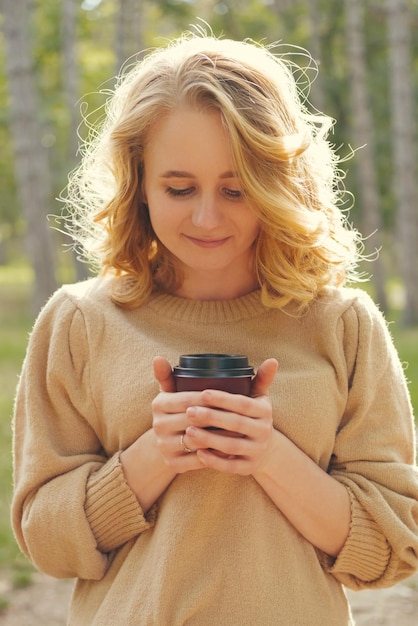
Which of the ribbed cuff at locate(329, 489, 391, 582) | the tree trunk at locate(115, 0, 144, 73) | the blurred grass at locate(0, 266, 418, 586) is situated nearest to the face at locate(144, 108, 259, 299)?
the ribbed cuff at locate(329, 489, 391, 582)

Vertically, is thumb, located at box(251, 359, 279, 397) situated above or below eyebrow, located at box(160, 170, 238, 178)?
below

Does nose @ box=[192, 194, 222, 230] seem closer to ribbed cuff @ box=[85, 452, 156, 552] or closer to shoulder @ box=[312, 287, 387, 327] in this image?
shoulder @ box=[312, 287, 387, 327]

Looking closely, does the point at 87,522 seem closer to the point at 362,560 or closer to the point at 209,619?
the point at 209,619

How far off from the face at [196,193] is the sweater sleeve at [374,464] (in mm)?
364

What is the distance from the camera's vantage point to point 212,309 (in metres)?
2.45

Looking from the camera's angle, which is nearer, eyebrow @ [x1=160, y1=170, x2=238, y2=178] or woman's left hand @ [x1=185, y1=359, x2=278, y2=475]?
woman's left hand @ [x1=185, y1=359, x2=278, y2=475]

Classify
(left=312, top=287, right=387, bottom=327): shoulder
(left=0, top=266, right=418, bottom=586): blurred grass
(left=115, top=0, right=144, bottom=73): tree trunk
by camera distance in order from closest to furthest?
(left=312, top=287, right=387, bottom=327): shoulder, (left=0, top=266, right=418, bottom=586): blurred grass, (left=115, top=0, right=144, bottom=73): tree trunk

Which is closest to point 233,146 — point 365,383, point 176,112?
point 176,112

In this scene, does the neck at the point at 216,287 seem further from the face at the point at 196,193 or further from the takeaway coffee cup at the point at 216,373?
the takeaway coffee cup at the point at 216,373

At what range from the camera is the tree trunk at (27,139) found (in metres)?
11.2

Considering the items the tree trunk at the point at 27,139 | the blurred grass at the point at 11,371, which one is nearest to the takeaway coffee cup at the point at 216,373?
the blurred grass at the point at 11,371

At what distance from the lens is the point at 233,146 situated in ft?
7.18

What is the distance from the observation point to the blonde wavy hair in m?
2.26

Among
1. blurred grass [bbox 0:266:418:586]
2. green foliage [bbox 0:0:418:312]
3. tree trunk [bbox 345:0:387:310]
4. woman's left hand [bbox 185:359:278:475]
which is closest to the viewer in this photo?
woman's left hand [bbox 185:359:278:475]
